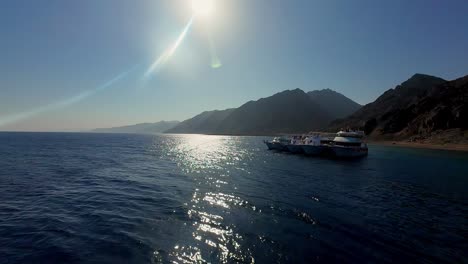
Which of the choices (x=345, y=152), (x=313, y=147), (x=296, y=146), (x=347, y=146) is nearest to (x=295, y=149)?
(x=296, y=146)

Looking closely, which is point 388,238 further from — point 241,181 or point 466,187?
point 466,187

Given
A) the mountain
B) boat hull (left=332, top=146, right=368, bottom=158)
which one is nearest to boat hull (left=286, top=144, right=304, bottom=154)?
boat hull (left=332, top=146, right=368, bottom=158)

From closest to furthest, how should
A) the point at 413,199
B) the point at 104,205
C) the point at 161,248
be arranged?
the point at 161,248, the point at 104,205, the point at 413,199

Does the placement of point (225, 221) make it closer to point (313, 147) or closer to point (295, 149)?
point (313, 147)

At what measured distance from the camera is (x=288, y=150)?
294ft

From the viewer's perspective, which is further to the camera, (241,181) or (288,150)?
(288,150)

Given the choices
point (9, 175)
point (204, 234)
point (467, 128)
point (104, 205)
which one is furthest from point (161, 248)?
Answer: point (467, 128)

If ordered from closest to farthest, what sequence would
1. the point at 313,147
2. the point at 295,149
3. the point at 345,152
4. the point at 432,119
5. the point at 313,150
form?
the point at 345,152 < the point at 313,147 < the point at 313,150 < the point at 295,149 < the point at 432,119

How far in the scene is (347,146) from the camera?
74.9 meters

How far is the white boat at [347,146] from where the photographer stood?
71.1 meters

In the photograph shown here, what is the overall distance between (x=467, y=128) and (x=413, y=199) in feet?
396

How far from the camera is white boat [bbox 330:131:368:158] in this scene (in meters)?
71.1

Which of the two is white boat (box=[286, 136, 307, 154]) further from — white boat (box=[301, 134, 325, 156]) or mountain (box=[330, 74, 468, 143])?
mountain (box=[330, 74, 468, 143])

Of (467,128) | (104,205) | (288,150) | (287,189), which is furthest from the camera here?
(467,128)
